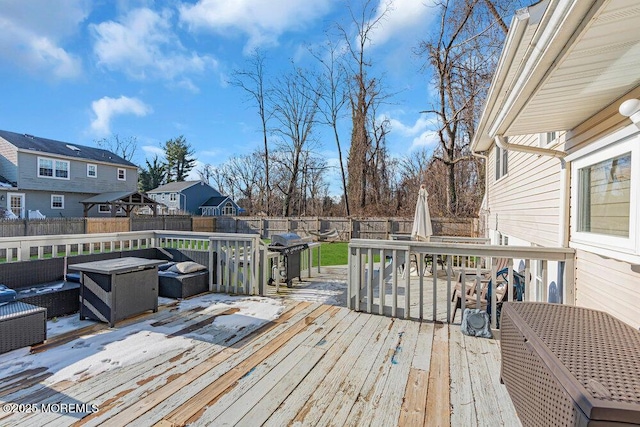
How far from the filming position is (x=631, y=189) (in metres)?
2.03

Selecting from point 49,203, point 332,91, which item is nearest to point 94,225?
point 49,203

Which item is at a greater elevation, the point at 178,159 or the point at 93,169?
the point at 178,159

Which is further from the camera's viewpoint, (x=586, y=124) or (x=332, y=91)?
(x=332, y=91)

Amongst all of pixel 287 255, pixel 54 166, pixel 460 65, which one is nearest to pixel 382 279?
pixel 287 255

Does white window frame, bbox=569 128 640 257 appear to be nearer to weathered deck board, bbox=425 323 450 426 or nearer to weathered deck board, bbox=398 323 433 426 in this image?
weathered deck board, bbox=425 323 450 426

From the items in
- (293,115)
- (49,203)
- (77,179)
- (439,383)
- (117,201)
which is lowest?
(439,383)

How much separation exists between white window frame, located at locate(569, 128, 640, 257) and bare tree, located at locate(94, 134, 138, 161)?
124ft

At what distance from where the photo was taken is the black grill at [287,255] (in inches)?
227

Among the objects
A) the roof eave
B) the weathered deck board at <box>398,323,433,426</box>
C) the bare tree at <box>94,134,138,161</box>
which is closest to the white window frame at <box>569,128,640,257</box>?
the roof eave

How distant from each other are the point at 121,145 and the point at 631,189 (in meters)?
38.8

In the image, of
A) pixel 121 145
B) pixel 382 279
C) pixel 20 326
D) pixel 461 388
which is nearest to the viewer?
pixel 461 388

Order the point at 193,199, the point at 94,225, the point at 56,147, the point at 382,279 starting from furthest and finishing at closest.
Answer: the point at 193,199 → the point at 56,147 → the point at 94,225 → the point at 382,279

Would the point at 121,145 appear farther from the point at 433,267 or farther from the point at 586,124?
the point at 586,124

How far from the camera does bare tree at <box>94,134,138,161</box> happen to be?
105 ft
